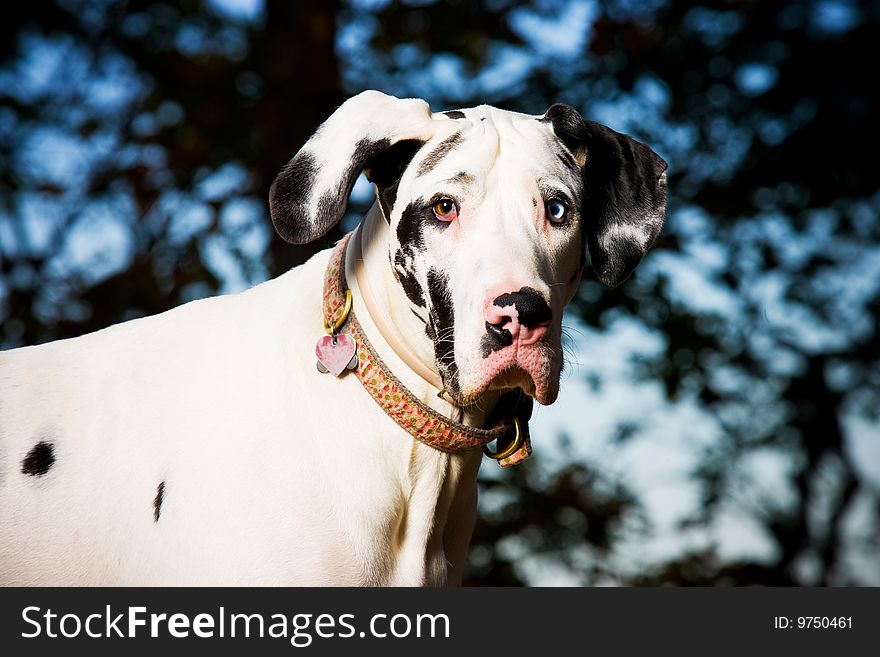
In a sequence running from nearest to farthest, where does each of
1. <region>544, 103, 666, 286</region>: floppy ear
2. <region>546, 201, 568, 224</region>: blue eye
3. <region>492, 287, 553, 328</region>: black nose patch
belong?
<region>492, 287, 553, 328</region>: black nose patch, <region>546, 201, 568, 224</region>: blue eye, <region>544, 103, 666, 286</region>: floppy ear

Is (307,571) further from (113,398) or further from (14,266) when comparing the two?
(14,266)

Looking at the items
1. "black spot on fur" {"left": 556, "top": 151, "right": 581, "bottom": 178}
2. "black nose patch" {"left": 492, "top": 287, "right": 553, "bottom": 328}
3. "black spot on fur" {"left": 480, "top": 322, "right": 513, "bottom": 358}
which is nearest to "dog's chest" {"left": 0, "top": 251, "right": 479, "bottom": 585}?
"black spot on fur" {"left": 480, "top": 322, "right": 513, "bottom": 358}

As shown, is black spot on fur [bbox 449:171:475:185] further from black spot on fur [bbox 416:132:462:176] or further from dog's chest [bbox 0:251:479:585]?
dog's chest [bbox 0:251:479:585]

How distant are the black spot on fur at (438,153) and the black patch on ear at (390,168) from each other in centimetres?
8

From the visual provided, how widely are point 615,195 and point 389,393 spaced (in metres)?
1.04

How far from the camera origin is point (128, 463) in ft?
10.3

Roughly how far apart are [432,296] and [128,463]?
3.77ft

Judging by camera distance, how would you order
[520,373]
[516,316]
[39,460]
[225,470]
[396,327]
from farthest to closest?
1. [39,460]
2. [396,327]
3. [225,470]
4. [520,373]
5. [516,316]

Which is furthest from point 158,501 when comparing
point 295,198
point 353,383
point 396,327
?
point 295,198

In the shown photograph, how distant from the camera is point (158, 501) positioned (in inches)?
118

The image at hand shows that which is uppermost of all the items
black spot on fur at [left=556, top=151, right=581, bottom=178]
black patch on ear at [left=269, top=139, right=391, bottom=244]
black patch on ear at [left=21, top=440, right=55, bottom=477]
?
black spot on fur at [left=556, top=151, right=581, bottom=178]

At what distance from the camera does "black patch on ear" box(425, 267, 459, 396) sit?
281 cm

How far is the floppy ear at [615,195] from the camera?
3.22 meters

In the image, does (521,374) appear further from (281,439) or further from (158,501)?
(158,501)
